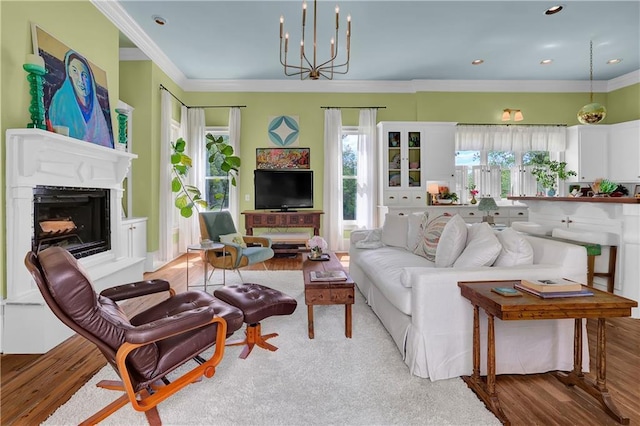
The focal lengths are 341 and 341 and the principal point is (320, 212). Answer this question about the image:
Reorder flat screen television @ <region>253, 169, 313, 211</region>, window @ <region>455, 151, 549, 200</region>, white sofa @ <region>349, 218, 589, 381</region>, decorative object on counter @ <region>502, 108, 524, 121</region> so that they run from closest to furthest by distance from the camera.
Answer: white sofa @ <region>349, 218, 589, 381</region>, flat screen television @ <region>253, 169, 313, 211</region>, decorative object on counter @ <region>502, 108, 524, 121</region>, window @ <region>455, 151, 549, 200</region>

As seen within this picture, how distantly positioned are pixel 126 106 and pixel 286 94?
2.76 metres

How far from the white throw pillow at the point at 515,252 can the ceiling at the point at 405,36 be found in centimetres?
291

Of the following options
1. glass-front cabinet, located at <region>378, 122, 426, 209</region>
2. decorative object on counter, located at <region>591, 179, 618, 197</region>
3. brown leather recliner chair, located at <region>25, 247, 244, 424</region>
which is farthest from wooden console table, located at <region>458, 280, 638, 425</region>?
glass-front cabinet, located at <region>378, 122, 426, 209</region>

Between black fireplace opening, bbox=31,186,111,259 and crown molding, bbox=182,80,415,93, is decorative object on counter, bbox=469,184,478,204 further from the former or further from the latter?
black fireplace opening, bbox=31,186,111,259

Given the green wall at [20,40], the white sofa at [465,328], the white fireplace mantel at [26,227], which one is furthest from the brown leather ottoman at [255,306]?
the green wall at [20,40]

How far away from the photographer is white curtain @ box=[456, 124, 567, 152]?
6.45 metres

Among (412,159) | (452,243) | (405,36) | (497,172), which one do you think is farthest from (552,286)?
(497,172)

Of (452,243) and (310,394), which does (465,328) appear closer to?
(452,243)

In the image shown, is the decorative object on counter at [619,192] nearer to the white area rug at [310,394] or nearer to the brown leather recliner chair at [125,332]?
the white area rug at [310,394]

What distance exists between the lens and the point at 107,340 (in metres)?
1.52

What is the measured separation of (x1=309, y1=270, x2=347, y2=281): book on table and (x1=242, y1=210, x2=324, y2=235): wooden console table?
3.11 meters

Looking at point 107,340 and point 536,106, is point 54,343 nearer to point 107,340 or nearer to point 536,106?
point 107,340

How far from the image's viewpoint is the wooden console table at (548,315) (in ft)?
5.41

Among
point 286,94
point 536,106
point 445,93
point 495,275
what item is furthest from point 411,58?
point 495,275
